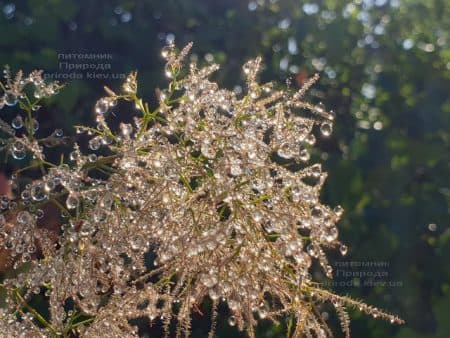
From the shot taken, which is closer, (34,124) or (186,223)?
(186,223)

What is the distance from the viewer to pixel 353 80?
2590 mm

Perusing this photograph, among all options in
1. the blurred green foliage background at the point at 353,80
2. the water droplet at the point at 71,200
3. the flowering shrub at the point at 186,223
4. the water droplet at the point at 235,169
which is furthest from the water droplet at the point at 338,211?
the blurred green foliage background at the point at 353,80

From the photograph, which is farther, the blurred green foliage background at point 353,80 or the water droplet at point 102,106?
the blurred green foliage background at point 353,80

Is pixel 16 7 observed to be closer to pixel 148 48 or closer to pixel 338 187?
pixel 148 48

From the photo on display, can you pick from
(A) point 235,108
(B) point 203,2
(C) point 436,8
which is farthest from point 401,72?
(A) point 235,108

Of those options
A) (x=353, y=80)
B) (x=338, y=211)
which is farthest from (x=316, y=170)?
(x=353, y=80)

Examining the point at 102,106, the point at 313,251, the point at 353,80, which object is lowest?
the point at 313,251

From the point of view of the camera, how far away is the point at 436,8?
2672mm

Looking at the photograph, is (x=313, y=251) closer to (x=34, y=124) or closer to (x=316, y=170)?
(x=316, y=170)

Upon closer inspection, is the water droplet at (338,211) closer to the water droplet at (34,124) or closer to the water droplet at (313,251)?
the water droplet at (313,251)

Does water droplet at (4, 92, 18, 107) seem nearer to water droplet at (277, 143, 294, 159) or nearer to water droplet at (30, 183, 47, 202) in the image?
water droplet at (30, 183, 47, 202)

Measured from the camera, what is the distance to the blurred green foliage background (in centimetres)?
241

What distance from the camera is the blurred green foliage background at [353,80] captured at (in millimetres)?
2410

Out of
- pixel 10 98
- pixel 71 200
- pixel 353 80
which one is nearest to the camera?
pixel 71 200
